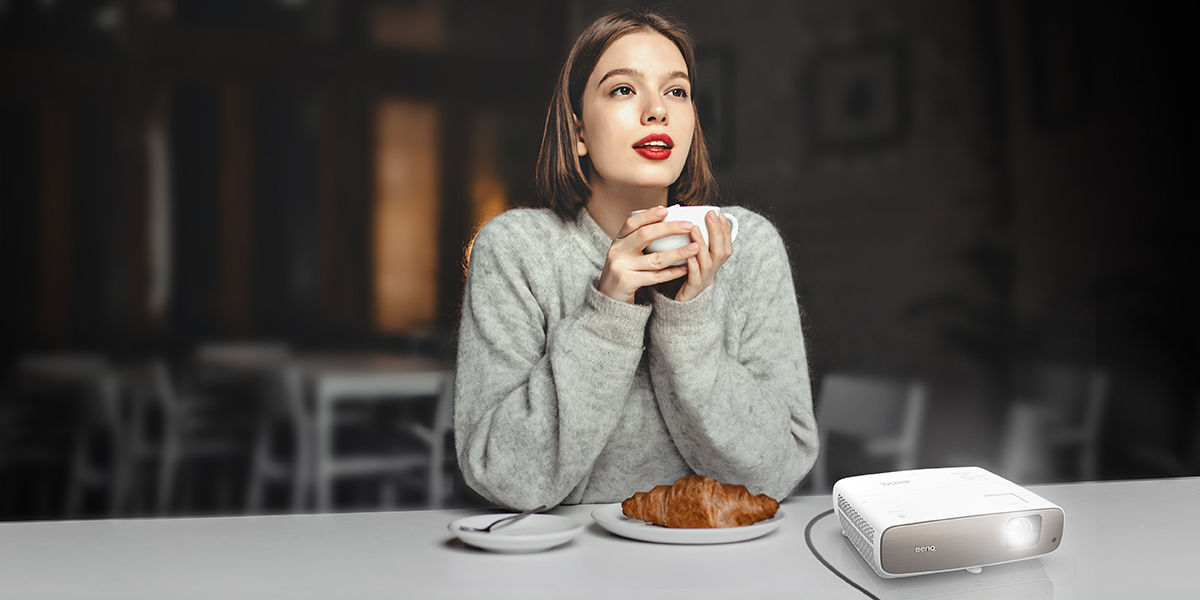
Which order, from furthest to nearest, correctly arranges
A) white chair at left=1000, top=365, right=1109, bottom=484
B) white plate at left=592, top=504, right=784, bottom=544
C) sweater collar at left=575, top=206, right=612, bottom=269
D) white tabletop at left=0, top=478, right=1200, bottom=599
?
white chair at left=1000, top=365, right=1109, bottom=484 → sweater collar at left=575, top=206, right=612, bottom=269 → white plate at left=592, top=504, right=784, bottom=544 → white tabletop at left=0, top=478, right=1200, bottom=599

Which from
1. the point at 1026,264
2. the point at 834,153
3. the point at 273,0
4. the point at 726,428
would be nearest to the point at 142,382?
the point at 273,0

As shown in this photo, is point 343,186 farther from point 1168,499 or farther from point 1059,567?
point 1168,499

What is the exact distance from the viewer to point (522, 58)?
1.52 meters

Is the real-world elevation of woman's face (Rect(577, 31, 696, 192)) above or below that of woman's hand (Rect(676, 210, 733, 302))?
above

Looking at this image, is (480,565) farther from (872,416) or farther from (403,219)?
(872,416)

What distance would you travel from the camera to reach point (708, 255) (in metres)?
1.11

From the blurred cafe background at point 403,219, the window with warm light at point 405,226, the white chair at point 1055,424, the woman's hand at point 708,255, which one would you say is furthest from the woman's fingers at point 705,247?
the white chair at point 1055,424

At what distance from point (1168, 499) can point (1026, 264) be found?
0.68 meters

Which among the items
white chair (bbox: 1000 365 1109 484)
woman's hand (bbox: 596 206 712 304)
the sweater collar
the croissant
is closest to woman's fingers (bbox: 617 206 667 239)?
woman's hand (bbox: 596 206 712 304)

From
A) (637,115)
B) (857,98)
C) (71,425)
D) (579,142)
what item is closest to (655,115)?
(637,115)

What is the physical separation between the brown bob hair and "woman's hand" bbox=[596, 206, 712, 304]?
29 cm

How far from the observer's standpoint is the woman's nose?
4.40ft

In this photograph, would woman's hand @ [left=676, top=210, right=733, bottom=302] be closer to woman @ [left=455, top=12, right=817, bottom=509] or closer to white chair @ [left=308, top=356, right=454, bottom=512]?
woman @ [left=455, top=12, right=817, bottom=509]

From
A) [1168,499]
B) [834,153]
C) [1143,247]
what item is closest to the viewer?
[1168,499]
